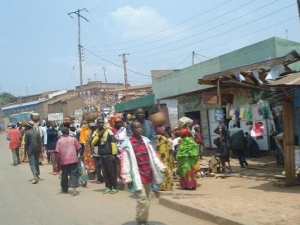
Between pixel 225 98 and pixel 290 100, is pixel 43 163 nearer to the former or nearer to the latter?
pixel 225 98

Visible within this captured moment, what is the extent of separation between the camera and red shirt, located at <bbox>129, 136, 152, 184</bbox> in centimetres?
625

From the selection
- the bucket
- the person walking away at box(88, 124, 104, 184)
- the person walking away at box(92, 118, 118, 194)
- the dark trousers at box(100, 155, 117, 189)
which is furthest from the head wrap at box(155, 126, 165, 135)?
the bucket

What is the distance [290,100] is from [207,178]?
3490 mm

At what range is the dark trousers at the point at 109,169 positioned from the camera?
9.77 meters

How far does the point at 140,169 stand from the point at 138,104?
73.7ft

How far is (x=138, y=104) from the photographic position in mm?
28672

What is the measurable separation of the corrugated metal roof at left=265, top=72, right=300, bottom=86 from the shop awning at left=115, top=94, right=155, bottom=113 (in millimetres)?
17423

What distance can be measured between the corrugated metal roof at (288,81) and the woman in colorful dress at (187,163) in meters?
2.24

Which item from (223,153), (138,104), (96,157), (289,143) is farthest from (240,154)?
(138,104)

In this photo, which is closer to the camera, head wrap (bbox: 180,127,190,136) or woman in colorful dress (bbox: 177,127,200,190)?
woman in colorful dress (bbox: 177,127,200,190)

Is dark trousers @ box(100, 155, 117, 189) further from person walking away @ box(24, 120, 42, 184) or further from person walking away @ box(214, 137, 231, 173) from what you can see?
person walking away @ box(214, 137, 231, 173)

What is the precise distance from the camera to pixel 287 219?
237 inches

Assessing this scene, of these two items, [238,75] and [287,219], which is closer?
[287,219]

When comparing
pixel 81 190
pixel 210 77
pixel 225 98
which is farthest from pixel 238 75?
pixel 81 190
